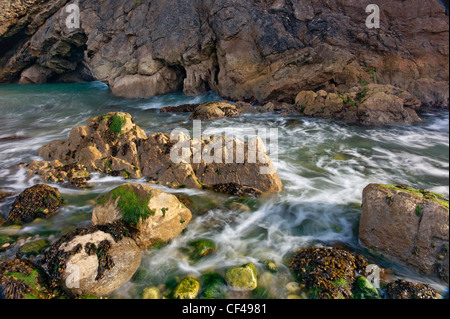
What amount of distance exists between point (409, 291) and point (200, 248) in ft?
10.2

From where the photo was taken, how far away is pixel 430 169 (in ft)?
26.1

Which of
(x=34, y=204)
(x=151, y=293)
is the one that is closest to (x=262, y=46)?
(x=34, y=204)

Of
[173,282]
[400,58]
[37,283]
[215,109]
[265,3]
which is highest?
[265,3]

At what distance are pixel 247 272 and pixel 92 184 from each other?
4.59 m

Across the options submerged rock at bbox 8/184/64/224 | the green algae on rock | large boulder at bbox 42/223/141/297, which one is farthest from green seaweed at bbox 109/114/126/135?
the green algae on rock

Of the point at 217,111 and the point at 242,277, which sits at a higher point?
the point at 217,111

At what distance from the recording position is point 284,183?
23.1ft

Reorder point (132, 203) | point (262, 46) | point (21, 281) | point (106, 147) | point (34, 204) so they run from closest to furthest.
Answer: point (21, 281) < point (132, 203) < point (34, 204) < point (106, 147) < point (262, 46)

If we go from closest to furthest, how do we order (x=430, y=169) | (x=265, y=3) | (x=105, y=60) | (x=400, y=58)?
(x=430, y=169)
(x=400, y=58)
(x=265, y=3)
(x=105, y=60)

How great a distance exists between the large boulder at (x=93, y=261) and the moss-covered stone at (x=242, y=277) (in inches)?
57.9

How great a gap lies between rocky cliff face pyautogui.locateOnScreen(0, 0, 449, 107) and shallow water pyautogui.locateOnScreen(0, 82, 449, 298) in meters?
2.68

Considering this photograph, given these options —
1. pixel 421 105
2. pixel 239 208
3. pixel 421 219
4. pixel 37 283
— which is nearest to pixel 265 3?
pixel 421 105

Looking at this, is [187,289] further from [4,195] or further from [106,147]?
[4,195]

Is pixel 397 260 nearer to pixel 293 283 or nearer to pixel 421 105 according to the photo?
pixel 293 283
